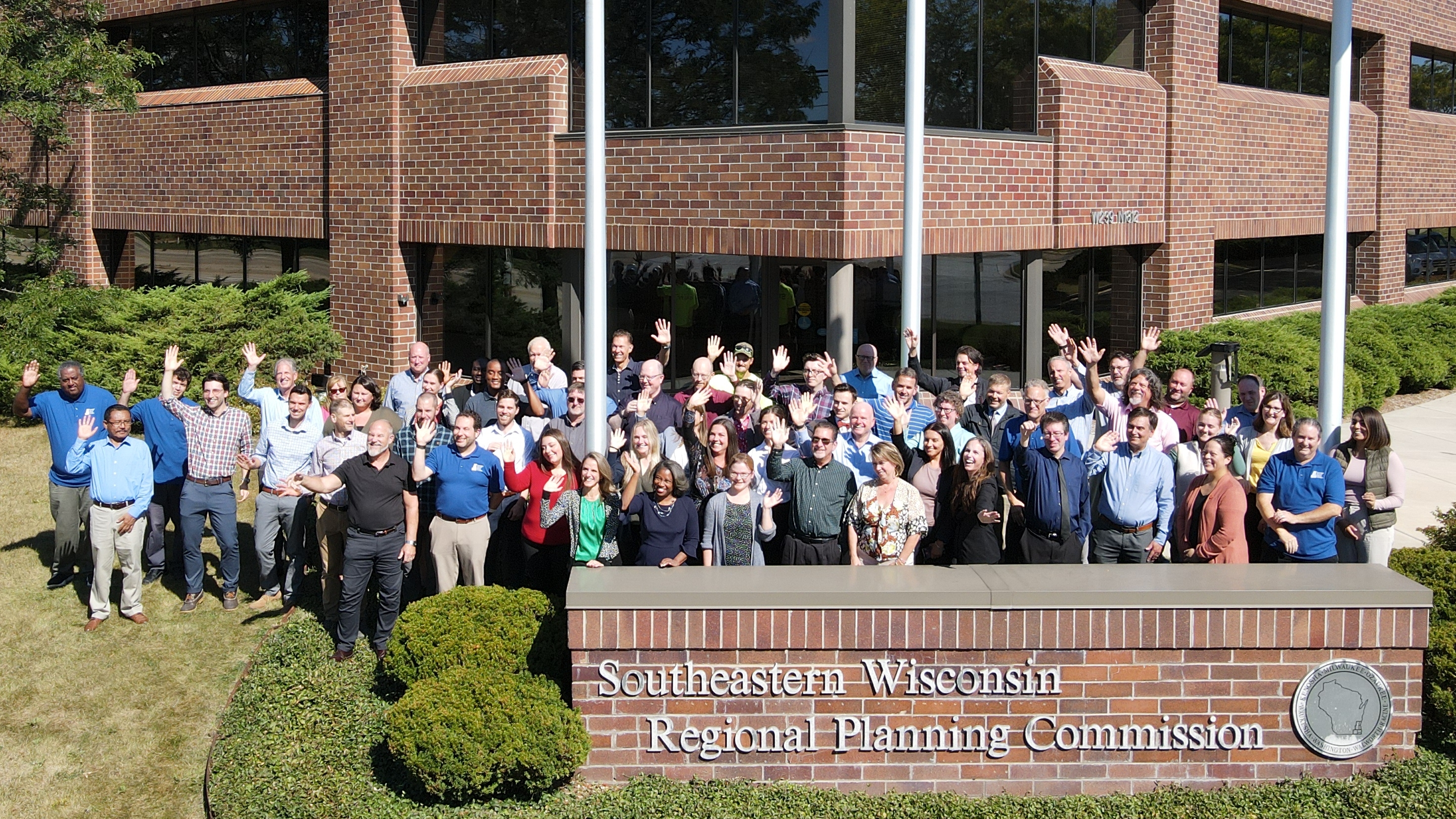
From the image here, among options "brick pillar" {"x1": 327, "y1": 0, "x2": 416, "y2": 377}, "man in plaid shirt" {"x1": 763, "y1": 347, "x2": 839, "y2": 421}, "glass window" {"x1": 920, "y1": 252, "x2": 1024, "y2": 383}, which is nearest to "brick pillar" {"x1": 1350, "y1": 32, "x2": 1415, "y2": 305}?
"glass window" {"x1": 920, "y1": 252, "x2": 1024, "y2": 383}

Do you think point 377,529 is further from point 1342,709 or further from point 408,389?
point 1342,709

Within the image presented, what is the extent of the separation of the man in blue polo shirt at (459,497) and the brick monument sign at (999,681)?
214 centimetres

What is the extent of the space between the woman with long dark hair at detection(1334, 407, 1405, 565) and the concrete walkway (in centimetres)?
244

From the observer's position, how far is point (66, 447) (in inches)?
450

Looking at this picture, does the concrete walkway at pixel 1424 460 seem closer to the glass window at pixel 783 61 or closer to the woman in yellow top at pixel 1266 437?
the woman in yellow top at pixel 1266 437

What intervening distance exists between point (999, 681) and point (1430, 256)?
23334mm

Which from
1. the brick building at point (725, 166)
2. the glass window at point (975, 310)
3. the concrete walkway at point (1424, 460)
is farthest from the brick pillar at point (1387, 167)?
the glass window at point (975, 310)

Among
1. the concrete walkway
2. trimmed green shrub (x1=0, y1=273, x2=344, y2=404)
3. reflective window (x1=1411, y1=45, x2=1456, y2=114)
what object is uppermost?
reflective window (x1=1411, y1=45, x2=1456, y2=114)

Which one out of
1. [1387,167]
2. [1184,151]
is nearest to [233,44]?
[1184,151]

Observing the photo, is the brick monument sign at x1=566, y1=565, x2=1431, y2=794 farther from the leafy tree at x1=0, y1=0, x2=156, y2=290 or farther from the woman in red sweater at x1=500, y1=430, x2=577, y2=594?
the leafy tree at x1=0, y1=0, x2=156, y2=290

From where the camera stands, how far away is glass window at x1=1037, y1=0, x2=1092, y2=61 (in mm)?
16297

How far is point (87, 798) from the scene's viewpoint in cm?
827

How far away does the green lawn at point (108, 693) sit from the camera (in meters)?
8.34

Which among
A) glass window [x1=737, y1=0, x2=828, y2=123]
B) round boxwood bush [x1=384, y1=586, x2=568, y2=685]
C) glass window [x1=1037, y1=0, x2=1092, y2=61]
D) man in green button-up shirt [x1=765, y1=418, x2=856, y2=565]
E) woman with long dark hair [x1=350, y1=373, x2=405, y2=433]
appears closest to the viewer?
round boxwood bush [x1=384, y1=586, x2=568, y2=685]
